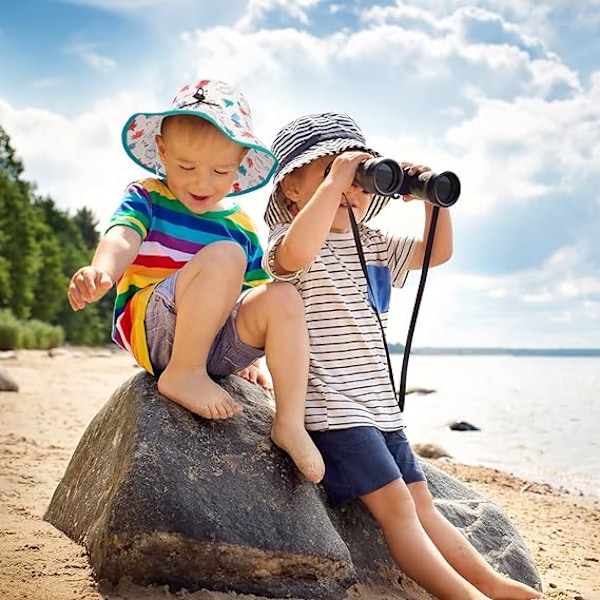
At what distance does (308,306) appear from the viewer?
288cm

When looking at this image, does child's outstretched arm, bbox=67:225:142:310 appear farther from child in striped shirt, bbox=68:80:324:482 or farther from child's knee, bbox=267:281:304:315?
child's knee, bbox=267:281:304:315

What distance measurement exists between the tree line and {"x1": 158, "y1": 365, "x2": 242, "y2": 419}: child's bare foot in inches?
775

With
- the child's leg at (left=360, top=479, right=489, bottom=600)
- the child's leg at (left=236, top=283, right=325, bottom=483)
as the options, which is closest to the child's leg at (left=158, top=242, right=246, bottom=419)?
the child's leg at (left=236, top=283, right=325, bottom=483)

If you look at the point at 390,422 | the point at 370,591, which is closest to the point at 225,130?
the point at 390,422

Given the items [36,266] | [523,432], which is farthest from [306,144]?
[36,266]

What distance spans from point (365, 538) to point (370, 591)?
0.71 feet

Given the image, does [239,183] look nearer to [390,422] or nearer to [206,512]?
[390,422]

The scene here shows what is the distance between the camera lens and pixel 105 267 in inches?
103

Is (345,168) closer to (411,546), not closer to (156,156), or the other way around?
(156,156)

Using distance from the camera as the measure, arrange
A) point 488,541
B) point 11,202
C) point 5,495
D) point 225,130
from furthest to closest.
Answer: point 11,202 → point 5,495 → point 488,541 → point 225,130

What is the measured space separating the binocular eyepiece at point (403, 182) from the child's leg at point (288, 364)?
0.48 metres

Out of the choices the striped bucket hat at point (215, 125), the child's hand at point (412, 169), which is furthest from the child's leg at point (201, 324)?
the child's hand at point (412, 169)

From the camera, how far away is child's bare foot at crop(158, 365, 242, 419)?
261cm

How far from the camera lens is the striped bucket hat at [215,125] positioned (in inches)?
111
